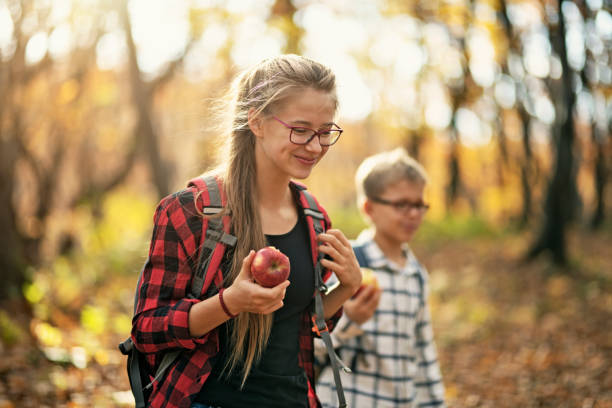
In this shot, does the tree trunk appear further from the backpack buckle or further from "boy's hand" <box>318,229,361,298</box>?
the backpack buckle

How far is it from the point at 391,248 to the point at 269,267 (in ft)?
6.26

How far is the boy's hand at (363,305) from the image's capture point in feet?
9.46

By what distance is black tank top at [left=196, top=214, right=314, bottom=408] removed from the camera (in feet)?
6.51

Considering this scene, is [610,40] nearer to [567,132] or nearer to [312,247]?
[567,132]

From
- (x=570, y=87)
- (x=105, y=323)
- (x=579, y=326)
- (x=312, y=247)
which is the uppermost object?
(x=570, y=87)

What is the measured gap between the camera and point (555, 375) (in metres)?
6.87

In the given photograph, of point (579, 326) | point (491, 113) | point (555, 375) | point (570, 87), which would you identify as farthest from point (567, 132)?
point (491, 113)

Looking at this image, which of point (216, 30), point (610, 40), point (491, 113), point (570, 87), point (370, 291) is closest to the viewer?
point (370, 291)

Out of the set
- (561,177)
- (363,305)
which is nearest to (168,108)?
(561,177)

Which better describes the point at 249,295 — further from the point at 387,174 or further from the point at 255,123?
the point at 387,174

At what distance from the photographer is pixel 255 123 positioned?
2139mm

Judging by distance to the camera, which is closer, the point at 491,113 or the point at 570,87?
the point at 570,87

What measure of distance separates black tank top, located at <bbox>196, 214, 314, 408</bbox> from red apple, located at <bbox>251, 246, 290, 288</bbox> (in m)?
0.25

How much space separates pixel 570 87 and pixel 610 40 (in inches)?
377
